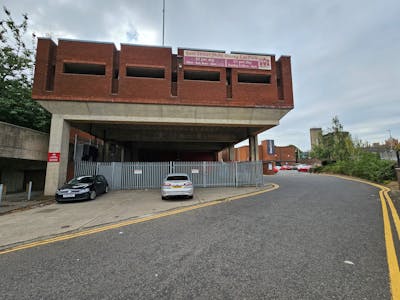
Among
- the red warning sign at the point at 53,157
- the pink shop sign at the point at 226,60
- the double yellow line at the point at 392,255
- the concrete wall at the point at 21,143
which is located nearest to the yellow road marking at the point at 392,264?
the double yellow line at the point at 392,255

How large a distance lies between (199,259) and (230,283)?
3.01ft

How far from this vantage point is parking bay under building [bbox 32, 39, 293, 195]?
509 inches

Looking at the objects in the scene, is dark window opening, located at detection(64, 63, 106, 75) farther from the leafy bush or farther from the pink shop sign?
the leafy bush

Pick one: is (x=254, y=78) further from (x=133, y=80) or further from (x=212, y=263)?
(x=212, y=263)

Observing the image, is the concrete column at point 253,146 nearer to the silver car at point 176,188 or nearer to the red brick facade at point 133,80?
the red brick facade at point 133,80

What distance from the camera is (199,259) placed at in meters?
3.58

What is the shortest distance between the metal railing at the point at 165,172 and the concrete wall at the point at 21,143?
102 inches

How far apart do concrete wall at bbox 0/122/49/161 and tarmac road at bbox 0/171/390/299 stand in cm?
1060

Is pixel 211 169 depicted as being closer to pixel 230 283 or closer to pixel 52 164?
pixel 52 164

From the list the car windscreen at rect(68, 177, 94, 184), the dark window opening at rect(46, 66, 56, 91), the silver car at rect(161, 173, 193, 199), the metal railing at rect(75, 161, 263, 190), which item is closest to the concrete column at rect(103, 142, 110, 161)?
the metal railing at rect(75, 161, 263, 190)

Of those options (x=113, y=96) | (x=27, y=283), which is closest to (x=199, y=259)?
(x=27, y=283)

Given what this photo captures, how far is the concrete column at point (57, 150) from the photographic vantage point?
41.3ft

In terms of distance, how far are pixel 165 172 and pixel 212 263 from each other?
12.1 metres

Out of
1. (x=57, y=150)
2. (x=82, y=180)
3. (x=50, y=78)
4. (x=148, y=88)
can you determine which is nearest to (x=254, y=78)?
(x=148, y=88)
